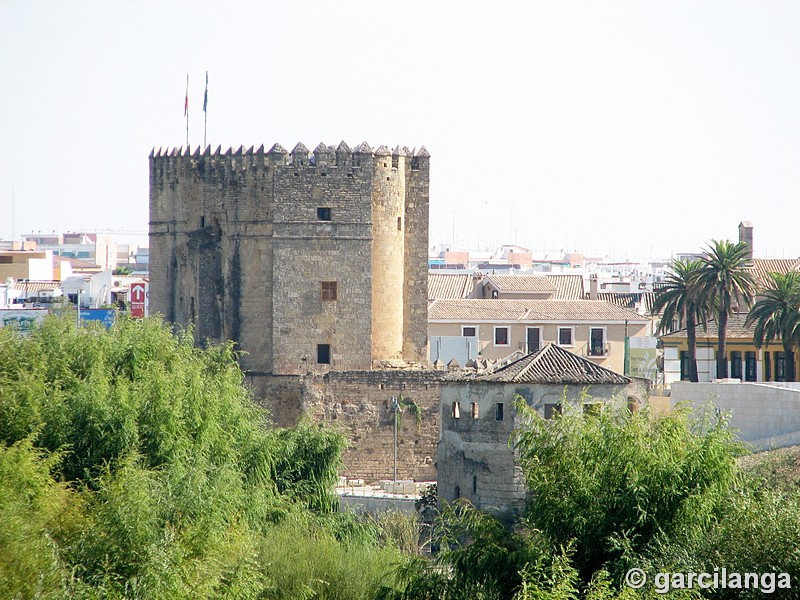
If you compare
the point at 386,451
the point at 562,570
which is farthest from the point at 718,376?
the point at 562,570

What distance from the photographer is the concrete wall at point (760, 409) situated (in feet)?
124

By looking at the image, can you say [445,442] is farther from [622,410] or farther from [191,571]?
[191,571]

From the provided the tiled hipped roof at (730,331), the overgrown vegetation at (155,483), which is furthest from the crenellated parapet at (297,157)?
the tiled hipped roof at (730,331)

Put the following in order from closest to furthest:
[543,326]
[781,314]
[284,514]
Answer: [284,514] < [781,314] < [543,326]

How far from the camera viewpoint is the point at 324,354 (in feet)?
139

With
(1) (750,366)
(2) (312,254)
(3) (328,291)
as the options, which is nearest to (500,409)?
(3) (328,291)

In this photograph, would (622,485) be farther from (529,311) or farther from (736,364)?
(529,311)

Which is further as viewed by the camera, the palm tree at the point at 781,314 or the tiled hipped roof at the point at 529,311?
the tiled hipped roof at the point at 529,311

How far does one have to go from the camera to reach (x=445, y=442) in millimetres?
35531

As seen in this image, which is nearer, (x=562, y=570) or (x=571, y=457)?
(x=562, y=570)

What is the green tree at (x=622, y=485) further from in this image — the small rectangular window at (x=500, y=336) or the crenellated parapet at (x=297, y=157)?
the small rectangular window at (x=500, y=336)

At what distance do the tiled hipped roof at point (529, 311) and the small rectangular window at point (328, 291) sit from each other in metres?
19.7

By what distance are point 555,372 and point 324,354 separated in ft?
31.2

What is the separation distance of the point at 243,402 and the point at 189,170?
10.6m
